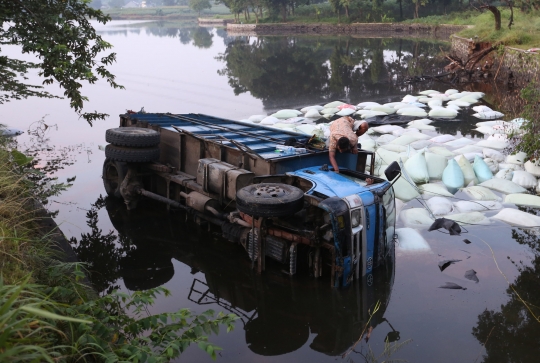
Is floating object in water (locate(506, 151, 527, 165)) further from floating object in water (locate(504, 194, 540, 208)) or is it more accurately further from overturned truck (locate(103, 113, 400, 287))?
overturned truck (locate(103, 113, 400, 287))

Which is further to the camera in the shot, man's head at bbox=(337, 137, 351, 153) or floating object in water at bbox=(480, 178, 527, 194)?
floating object in water at bbox=(480, 178, 527, 194)

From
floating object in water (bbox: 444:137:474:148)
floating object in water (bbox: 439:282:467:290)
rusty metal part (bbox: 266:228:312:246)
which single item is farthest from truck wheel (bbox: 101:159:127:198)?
floating object in water (bbox: 444:137:474:148)

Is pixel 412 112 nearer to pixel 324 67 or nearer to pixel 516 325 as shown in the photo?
pixel 516 325

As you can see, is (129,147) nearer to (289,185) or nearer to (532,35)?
Result: (289,185)

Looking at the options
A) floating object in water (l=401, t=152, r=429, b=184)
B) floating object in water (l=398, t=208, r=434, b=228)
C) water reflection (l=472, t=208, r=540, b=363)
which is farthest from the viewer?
floating object in water (l=401, t=152, r=429, b=184)

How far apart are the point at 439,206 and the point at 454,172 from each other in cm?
162

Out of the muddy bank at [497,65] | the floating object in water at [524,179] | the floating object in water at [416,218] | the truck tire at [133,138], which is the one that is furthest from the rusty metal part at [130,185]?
the muddy bank at [497,65]

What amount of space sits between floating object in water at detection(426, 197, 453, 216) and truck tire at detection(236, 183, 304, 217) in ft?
12.0

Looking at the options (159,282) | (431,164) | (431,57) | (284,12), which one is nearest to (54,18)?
(159,282)

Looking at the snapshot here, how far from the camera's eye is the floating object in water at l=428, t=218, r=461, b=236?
8648 millimetres

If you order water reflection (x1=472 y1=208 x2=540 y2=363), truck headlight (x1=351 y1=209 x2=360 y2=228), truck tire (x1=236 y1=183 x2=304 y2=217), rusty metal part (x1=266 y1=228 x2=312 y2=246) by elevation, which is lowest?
water reflection (x1=472 y1=208 x2=540 y2=363)

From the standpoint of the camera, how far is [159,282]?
7.31 m

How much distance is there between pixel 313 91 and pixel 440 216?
15575 mm

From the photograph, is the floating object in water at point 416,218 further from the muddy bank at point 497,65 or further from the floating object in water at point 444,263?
the muddy bank at point 497,65
